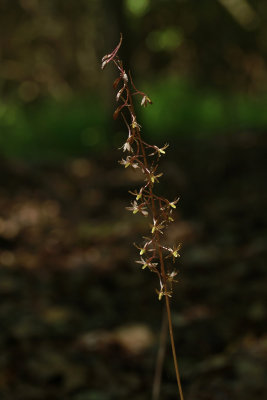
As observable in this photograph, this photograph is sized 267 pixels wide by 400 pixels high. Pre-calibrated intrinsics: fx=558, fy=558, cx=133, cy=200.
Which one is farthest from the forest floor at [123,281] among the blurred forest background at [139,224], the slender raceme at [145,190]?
the slender raceme at [145,190]

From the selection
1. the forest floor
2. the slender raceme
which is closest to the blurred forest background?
the forest floor

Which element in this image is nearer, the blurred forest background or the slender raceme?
the slender raceme

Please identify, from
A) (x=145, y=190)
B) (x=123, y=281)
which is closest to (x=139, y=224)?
(x=123, y=281)

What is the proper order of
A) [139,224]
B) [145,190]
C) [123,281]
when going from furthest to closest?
[139,224] → [123,281] → [145,190]

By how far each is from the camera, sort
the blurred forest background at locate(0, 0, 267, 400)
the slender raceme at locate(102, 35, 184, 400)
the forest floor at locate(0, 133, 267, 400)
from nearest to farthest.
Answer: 1. the slender raceme at locate(102, 35, 184, 400)
2. the forest floor at locate(0, 133, 267, 400)
3. the blurred forest background at locate(0, 0, 267, 400)

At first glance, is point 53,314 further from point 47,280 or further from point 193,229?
point 193,229

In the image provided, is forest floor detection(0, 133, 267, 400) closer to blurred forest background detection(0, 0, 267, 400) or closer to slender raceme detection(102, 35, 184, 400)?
blurred forest background detection(0, 0, 267, 400)

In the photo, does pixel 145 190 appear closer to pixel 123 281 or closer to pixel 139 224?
pixel 123 281
